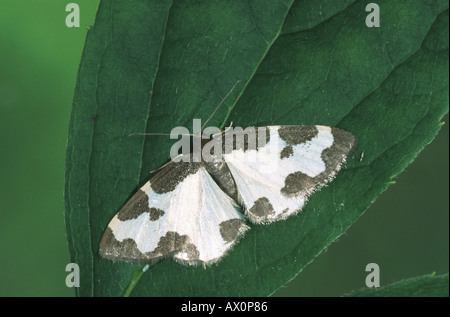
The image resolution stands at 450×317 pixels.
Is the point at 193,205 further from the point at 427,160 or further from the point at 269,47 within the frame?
the point at 427,160

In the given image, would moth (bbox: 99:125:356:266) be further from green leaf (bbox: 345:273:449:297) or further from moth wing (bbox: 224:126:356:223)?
green leaf (bbox: 345:273:449:297)

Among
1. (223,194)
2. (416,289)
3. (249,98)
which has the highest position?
(249,98)

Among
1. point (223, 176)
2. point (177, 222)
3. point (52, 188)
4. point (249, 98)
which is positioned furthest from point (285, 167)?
point (52, 188)

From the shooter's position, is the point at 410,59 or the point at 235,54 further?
the point at 235,54

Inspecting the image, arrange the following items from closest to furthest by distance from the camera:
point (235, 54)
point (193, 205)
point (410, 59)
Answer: point (410, 59)
point (235, 54)
point (193, 205)

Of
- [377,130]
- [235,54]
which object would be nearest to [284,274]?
[377,130]

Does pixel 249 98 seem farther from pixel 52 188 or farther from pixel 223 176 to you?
pixel 52 188

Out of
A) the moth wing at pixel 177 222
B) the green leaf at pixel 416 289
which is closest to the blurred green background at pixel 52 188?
the moth wing at pixel 177 222
